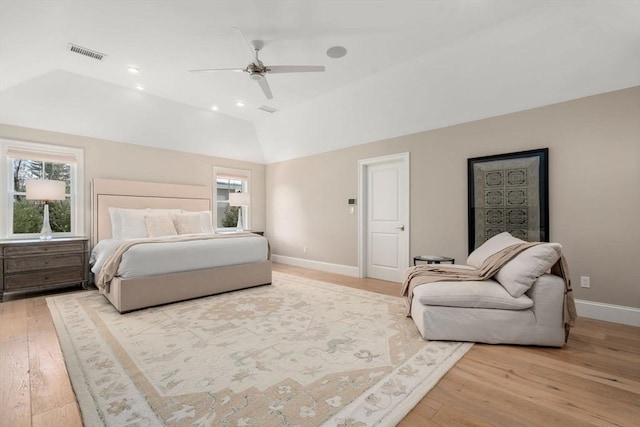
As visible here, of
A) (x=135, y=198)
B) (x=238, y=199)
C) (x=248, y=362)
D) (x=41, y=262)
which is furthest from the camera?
(x=238, y=199)

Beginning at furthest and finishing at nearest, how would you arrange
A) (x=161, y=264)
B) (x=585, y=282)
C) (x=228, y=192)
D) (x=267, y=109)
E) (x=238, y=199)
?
1. (x=228, y=192)
2. (x=238, y=199)
3. (x=267, y=109)
4. (x=161, y=264)
5. (x=585, y=282)

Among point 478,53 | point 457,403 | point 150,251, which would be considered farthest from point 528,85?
point 150,251

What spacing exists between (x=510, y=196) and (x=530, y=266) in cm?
147

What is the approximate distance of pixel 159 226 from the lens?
14.6ft

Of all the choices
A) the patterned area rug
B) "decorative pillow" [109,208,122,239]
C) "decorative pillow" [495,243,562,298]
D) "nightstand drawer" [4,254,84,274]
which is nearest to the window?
"decorative pillow" [109,208,122,239]

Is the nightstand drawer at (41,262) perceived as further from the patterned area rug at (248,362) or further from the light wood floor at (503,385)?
the light wood floor at (503,385)

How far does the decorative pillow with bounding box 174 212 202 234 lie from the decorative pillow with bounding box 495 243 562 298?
14.5 feet

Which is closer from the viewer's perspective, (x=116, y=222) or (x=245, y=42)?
(x=245, y=42)

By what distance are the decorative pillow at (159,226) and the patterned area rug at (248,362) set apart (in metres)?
1.22

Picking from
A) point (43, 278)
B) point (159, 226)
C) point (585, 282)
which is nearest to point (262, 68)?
point (159, 226)

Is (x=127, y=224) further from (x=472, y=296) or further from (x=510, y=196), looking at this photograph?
(x=510, y=196)

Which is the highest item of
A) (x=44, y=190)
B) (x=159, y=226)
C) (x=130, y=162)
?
(x=130, y=162)

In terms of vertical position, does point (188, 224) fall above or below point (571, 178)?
below

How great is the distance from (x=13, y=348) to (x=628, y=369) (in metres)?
4.74
